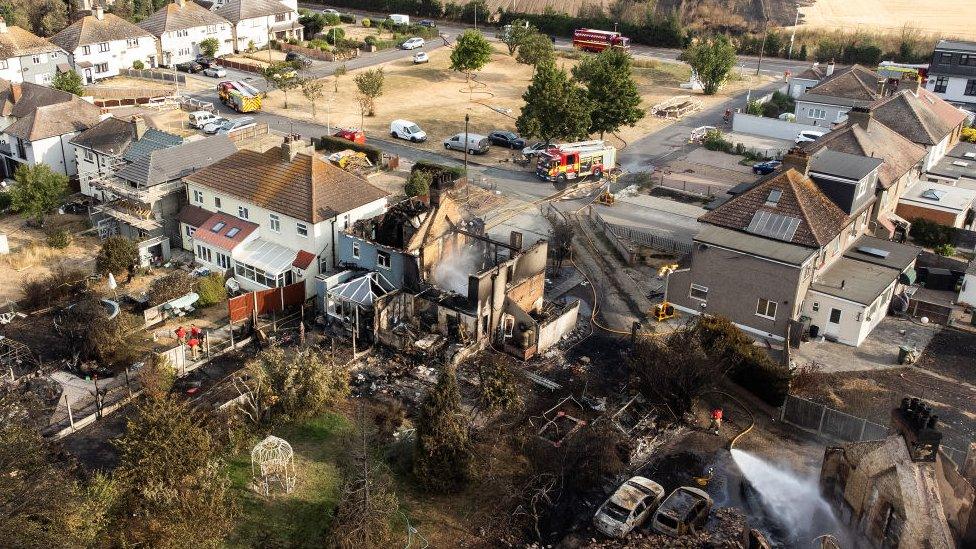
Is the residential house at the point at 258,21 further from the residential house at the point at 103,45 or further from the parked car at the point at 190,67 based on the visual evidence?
the residential house at the point at 103,45

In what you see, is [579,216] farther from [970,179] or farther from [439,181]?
[970,179]

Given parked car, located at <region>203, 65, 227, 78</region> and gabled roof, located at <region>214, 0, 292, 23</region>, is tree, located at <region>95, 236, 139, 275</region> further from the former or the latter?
gabled roof, located at <region>214, 0, 292, 23</region>

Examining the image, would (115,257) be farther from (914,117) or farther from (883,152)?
(914,117)

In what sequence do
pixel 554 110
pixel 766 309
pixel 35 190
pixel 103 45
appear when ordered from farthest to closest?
pixel 103 45, pixel 554 110, pixel 35 190, pixel 766 309

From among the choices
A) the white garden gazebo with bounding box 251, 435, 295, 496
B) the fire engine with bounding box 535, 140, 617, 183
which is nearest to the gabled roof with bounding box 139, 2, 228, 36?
the fire engine with bounding box 535, 140, 617, 183

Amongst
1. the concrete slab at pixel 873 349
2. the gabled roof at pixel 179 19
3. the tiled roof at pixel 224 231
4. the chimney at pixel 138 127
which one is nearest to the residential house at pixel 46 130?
the chimney at pixel 138 127

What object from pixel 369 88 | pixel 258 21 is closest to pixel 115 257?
pixel 369 88

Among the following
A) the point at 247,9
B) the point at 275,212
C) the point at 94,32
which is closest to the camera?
the point at 275,212
